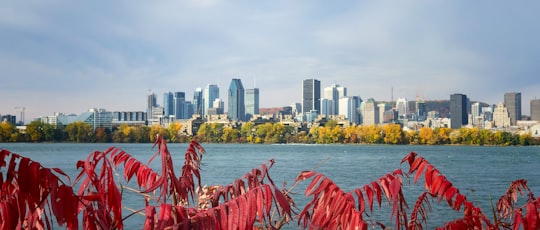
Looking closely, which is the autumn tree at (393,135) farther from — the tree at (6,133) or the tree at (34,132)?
the tree at (6,133)

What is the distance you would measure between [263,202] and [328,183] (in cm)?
63

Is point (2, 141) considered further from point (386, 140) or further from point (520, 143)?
point (520, 143)

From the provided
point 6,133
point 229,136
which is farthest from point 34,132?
point 229,136

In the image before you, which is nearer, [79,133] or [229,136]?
[79,133]

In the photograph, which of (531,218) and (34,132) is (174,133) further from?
(531,218)

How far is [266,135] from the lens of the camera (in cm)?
13438

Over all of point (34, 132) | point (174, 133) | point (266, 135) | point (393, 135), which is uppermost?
point (34, 132)

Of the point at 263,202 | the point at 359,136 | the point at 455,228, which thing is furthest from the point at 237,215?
the point at 359,136

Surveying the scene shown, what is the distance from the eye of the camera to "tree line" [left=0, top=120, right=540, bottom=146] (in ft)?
373

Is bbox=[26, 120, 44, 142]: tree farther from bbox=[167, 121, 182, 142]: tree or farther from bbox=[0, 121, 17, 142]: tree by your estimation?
bbox=[167, 121, 182, 142]: tree

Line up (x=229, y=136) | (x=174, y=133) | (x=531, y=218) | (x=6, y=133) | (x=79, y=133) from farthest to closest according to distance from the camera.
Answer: (x=229, y=136) → (x=174, y=133) → (x=79, y=133) → (x=6, y=133) → (x=531, y=218)

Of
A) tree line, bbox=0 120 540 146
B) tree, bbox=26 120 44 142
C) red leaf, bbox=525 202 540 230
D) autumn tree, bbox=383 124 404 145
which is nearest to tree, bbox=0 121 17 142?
tree line, bbox=0 120 540 146

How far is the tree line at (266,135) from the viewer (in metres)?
114

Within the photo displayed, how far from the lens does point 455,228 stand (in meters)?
2.73
